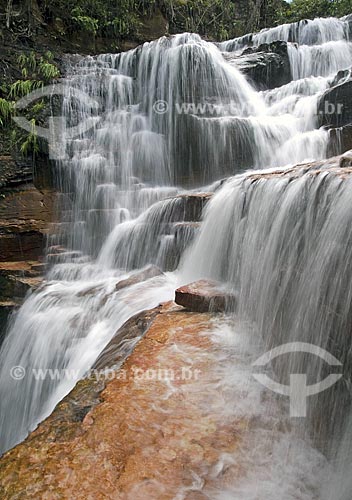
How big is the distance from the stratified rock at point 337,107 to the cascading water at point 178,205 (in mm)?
343

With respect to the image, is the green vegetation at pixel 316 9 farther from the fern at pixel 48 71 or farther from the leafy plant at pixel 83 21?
the fern at pixel 48 71

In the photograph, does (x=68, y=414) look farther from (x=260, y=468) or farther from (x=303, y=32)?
(x=303, y=32)

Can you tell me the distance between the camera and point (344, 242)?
2.77 metres

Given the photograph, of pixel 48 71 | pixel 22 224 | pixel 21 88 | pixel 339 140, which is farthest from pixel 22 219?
pixel 339 140

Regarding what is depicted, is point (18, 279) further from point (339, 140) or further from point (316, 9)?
point (316, 9)

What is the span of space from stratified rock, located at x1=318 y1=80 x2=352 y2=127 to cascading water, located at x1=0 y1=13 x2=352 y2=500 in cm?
34

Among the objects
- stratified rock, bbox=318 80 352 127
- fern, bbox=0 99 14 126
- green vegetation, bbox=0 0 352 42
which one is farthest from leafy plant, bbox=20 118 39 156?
stratified rock, bbox=318 80 352 127

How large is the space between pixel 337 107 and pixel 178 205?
16.0 feet

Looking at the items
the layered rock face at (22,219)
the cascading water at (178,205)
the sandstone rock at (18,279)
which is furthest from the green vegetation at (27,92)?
the sandstone rock at (18,279)

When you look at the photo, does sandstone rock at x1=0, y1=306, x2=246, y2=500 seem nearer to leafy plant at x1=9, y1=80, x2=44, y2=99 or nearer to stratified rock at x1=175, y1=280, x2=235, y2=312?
stratified rock at x1=175, y1=280, x2=235, y2=312

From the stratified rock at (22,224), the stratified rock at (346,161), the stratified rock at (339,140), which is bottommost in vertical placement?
the stratified rock at (22,224)

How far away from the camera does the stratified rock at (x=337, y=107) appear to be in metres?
8.70

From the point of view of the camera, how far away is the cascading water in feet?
10.8

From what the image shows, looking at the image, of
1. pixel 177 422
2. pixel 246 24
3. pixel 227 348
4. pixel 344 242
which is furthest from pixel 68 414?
pixel 246 24
